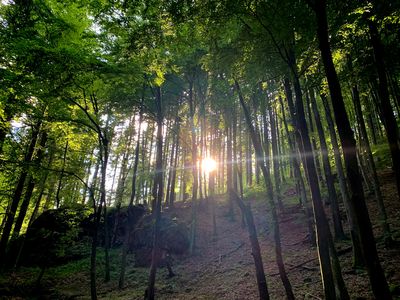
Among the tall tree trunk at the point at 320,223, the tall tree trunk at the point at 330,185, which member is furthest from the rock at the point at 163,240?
the tall tree trunk at the point at 320,223

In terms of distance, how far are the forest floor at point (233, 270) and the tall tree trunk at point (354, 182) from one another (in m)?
3.07

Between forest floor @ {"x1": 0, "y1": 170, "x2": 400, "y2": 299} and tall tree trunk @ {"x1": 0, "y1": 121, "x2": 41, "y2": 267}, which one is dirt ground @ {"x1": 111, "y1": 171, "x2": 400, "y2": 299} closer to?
forest floor @ {"x1": 0, "y1": 170, "x2": 400, "y2": 299}

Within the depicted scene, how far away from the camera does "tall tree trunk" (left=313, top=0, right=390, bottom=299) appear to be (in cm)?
392

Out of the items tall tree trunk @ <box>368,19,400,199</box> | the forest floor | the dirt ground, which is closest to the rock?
the forest floor

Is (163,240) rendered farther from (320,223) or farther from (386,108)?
(386,108)

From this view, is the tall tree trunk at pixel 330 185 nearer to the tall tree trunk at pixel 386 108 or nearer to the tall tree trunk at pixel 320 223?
the tall tree trunk at pixel 386 108

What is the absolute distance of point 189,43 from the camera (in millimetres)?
7172

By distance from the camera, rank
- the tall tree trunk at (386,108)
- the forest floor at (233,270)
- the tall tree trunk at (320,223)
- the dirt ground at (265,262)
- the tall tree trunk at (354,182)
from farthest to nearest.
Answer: the forest floor at (233,270)
the dirt ground at (265,262)
the tall tree trunk at (386,108)
the tall tree trunk at (320,223)
the tall tree trunk at (354,182)

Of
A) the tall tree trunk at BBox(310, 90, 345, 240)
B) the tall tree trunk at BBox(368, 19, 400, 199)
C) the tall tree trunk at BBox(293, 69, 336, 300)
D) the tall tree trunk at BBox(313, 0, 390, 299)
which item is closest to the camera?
the tall tree trunk at BBox(313, 0, 390, 299)

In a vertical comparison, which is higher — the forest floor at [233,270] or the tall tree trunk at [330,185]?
the tall tree trunk at [330,185]

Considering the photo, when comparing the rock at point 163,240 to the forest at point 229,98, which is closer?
the forest at point 229,98

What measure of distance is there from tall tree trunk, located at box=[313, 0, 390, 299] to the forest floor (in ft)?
10.1

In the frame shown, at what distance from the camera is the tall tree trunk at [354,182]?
12.9ft

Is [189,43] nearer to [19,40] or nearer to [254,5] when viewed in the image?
[254,5]
